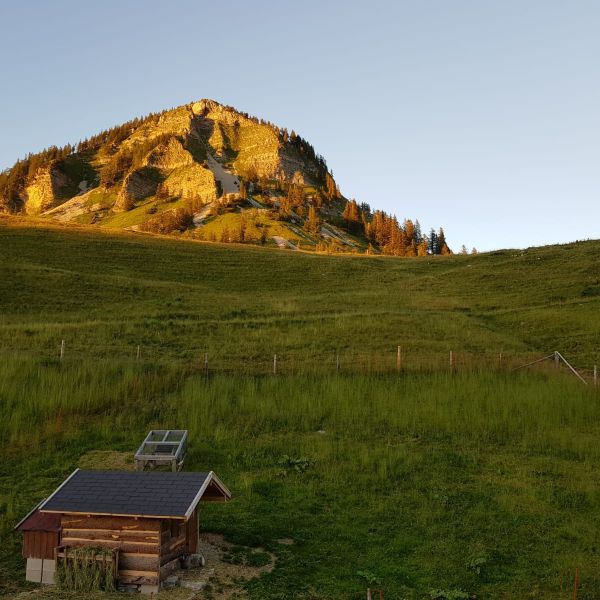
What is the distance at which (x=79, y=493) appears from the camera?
46.6 ft

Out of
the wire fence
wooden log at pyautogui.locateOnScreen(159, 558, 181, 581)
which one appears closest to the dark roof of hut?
wooden log at pyautogui.locateOnScreen(159, 558, 181, 581)

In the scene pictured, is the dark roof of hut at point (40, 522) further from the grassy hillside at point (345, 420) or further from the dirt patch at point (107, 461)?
the dirt patch at point (107, 461)

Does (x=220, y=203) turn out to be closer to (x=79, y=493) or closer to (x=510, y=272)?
(x=510, y=272)

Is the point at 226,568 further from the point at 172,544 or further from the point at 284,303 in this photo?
the point at 284,303

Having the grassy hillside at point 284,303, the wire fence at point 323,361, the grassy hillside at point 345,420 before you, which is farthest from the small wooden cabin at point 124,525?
the grassy hillside at point 284,303

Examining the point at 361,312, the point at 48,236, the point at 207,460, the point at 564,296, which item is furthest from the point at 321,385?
the point at 48,236

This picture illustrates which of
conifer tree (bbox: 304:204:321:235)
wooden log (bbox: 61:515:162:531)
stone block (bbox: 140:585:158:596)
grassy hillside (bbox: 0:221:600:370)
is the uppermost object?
conifer tree (bbox: 304:204:321:235)

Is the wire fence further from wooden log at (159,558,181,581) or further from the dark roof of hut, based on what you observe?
wooden log at (159,558,181,581)

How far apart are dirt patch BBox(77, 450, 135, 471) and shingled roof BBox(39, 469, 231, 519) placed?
20.9 feet

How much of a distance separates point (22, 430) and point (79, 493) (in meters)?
11.9

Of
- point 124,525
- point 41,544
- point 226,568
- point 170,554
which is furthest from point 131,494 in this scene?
point 226,568

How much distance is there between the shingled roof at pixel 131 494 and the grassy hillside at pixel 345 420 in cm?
217

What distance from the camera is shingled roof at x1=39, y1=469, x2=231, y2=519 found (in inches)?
524

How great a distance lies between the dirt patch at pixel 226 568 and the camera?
1323 cm
